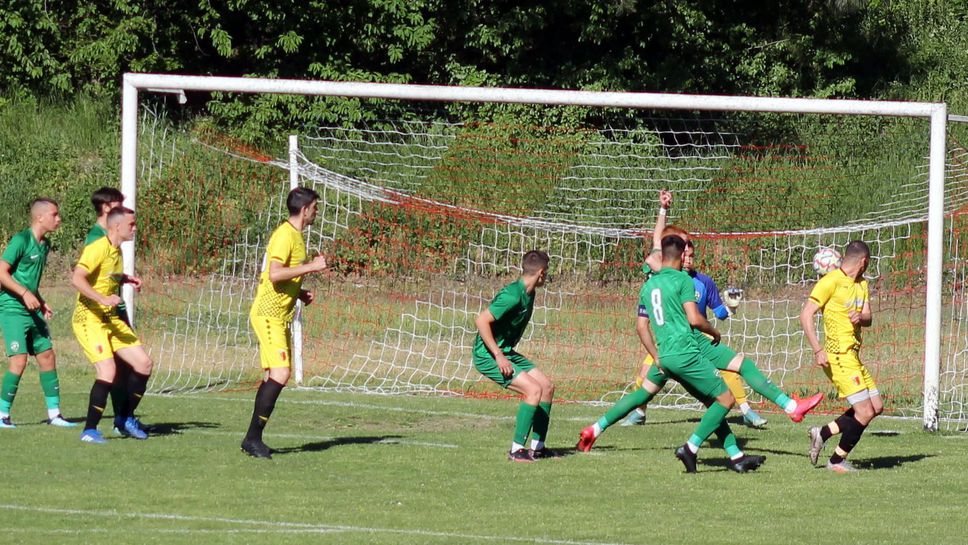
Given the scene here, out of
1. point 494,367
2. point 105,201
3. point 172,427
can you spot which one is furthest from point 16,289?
point 494,367

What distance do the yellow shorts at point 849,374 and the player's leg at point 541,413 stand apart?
2.04 m

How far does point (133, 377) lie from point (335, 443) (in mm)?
1675

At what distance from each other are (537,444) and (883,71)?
25270 mm

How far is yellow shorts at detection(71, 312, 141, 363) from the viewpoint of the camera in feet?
34.0

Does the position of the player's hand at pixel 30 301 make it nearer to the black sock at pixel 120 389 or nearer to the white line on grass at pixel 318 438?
the black sock at pixel 120 389

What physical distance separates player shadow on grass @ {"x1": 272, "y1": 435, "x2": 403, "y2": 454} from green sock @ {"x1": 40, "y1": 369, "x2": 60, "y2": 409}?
6.65ft

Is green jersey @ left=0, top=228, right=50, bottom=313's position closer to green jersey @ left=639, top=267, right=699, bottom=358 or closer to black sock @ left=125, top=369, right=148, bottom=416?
black sock @ left=125, top=369, right=148, bottom=416

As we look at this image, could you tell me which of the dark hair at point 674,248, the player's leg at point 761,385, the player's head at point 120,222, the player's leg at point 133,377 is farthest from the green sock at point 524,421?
the player's head at point 120,222

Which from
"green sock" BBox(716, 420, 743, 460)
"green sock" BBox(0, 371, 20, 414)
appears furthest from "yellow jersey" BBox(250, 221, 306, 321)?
"green sock" BBox(716, 420, 743, 460)

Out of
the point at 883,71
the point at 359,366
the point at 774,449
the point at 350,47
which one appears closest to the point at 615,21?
the point at 350,47

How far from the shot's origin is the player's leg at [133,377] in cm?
1052

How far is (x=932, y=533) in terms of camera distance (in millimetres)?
8016

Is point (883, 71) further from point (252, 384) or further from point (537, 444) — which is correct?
point (537, 444)

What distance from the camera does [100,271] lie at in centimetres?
1034
